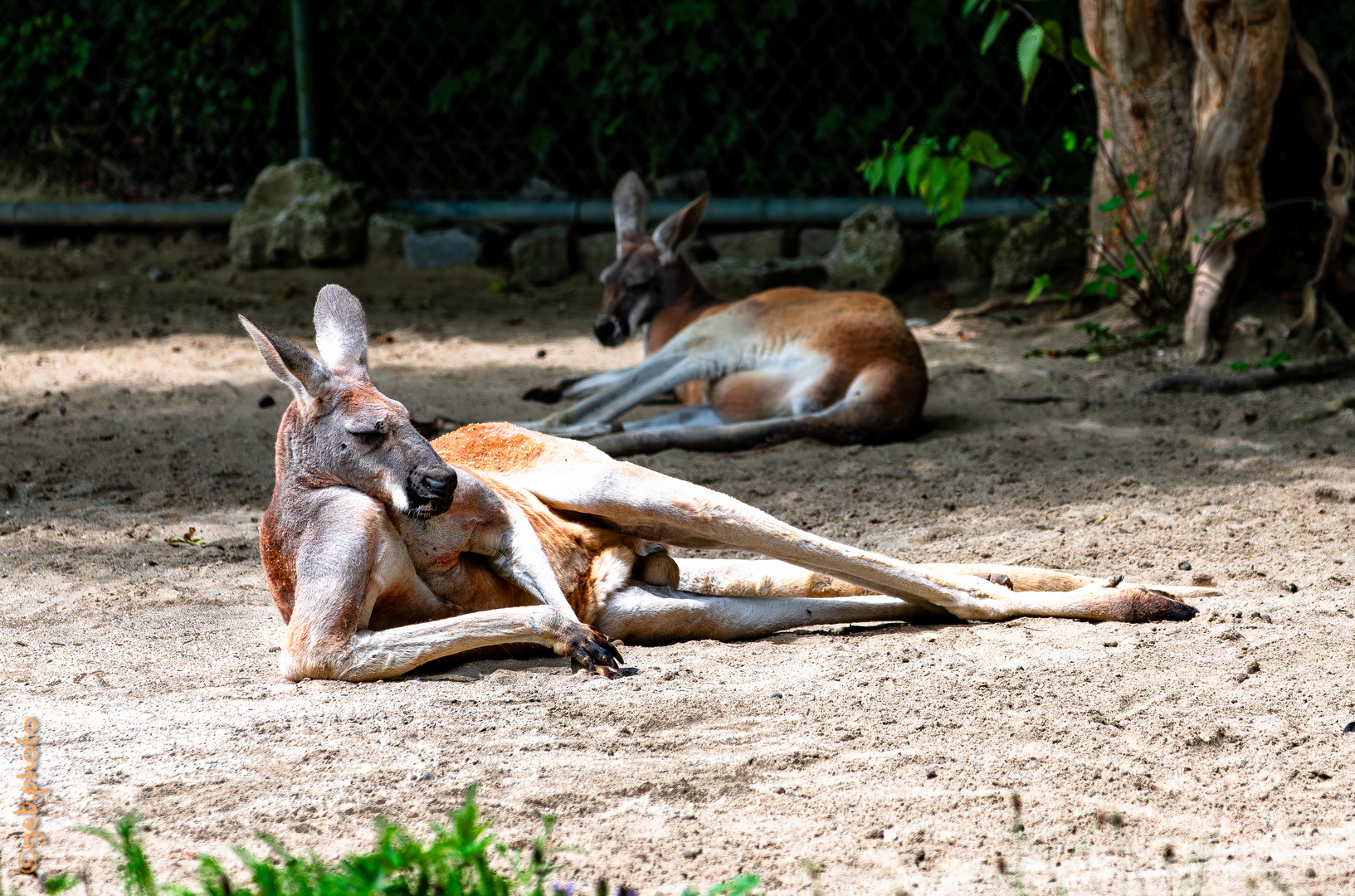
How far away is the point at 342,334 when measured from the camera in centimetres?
299

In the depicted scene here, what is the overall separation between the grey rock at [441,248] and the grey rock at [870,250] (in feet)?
7.92

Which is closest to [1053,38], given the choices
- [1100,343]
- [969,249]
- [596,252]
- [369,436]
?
[1100,343]

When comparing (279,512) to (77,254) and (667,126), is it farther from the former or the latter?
(77,254)

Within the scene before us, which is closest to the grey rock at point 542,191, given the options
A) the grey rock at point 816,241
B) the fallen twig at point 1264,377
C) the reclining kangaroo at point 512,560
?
the grey rock at point 816,241

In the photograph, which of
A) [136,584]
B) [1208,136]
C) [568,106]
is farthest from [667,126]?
[136,584]

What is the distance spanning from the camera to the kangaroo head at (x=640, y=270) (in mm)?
6148

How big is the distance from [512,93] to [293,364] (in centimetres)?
635

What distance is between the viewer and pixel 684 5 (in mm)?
8070

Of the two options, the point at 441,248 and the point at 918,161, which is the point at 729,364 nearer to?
the point at 918,161

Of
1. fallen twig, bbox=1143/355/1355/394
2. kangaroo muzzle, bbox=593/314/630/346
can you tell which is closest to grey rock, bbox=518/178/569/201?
kangaroo muzzle, bbox=593/314/630/346

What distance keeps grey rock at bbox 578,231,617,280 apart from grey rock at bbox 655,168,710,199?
0.43 metres

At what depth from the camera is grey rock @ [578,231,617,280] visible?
328 inches

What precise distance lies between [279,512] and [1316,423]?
379 cm

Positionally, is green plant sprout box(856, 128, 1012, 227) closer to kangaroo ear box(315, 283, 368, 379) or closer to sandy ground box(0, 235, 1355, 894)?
sandy ground box(0, 235, 1355, 894)
